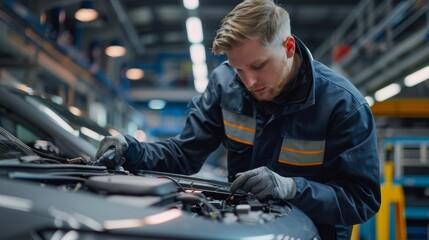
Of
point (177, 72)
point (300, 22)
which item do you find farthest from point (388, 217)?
point (177, 72)

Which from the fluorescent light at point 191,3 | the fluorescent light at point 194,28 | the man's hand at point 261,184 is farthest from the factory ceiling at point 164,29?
the man's hand at point 261,184

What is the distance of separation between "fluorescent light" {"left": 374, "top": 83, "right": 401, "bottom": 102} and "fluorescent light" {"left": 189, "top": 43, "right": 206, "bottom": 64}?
604cm

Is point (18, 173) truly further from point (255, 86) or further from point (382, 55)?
point (382, 55)

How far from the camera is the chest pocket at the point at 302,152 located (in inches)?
71.9

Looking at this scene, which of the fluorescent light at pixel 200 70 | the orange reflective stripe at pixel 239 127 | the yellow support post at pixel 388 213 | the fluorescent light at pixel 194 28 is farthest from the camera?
the fluorescent light at pixel 200 70

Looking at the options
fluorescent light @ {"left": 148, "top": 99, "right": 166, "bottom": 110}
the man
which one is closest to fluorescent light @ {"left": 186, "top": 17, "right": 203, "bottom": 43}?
fluorescent light @ {"left": 148, "top": 99, "right": 166, "bottom": 110}

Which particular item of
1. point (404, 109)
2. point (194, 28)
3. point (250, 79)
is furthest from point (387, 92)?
point (194, 28)

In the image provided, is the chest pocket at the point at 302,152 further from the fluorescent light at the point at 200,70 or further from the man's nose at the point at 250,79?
the fluorescent light at the point at 200,70

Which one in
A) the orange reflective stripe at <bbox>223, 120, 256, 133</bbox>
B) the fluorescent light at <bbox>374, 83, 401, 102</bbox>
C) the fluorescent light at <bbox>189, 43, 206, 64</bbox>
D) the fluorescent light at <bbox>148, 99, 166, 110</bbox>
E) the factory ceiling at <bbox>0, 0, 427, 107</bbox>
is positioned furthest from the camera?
the fluorescent light at <bbox>148, 99, 166, 110</bbox>

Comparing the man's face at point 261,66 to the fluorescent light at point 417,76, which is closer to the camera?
the man's face at point 261,66

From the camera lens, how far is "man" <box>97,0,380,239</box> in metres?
1.71

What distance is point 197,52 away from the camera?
1213cm

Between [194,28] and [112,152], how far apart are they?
28.4 ft

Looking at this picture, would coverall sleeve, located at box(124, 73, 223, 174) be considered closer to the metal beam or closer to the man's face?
the man's face
